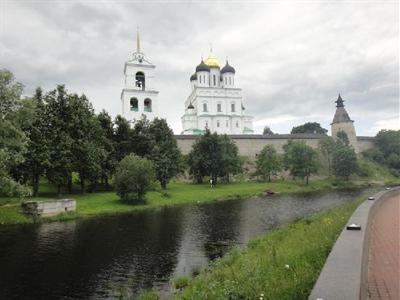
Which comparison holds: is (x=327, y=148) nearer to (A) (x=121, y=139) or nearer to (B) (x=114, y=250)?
(A) (x=121, y=139)

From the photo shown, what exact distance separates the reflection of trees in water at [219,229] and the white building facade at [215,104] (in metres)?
54.0

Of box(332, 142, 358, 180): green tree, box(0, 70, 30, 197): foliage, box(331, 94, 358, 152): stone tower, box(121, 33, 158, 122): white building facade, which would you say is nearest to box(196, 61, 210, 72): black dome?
box(121, 33, 158, 122): white building facade

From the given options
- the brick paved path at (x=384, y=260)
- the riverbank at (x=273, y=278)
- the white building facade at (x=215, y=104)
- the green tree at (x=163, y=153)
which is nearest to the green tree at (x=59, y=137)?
the green tree at (x=163, y=153)

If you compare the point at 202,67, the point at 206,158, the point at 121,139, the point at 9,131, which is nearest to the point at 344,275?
the point at 9,131

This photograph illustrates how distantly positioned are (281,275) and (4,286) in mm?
9548

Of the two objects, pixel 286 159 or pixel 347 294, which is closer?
pixel 347 294

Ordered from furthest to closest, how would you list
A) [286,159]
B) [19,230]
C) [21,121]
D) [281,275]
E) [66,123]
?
[286,159] → [66,123] → [21,121] → [19,230] → [281,275]

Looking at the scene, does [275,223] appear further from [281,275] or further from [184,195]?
[184,195]

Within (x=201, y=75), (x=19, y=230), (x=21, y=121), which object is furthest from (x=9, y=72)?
(x=201, y=75)

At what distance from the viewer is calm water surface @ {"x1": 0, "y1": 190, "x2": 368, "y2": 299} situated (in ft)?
42.6

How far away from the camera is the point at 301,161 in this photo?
6225cm

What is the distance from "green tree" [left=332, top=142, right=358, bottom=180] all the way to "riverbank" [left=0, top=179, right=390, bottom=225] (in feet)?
12.6

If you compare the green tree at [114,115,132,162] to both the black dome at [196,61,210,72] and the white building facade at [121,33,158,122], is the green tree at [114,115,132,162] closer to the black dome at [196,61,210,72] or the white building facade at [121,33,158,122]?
the white building facade at [121,33,158,122]

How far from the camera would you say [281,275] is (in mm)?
9250
